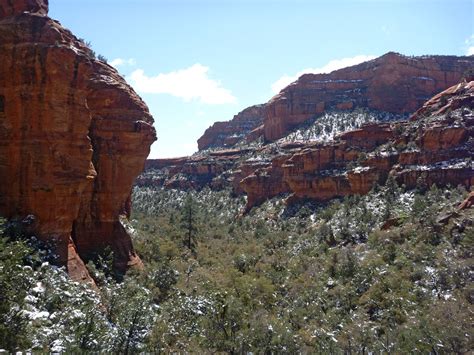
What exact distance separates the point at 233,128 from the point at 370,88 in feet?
196

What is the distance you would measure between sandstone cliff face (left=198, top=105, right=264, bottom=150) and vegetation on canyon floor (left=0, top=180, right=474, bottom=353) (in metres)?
102

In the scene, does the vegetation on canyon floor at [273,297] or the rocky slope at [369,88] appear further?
the rocky slope at [369,88]

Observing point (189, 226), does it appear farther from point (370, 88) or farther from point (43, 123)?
point (370, 88)

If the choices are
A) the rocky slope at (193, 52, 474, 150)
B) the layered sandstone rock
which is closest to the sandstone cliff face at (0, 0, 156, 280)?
the layered sandstone rock

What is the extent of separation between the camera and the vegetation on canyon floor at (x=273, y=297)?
53.4 feet

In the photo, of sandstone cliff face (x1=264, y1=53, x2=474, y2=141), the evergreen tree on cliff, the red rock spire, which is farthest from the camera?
sandstone cliff face (x1=264, y1=53, x2=474, y2=141)

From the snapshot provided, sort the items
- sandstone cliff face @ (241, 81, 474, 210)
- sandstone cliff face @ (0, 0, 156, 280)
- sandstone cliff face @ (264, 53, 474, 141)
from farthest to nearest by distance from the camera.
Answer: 1. sandstone cliff face @ (264, 53, 474, 141)
2. sandstone cliff face @ (241, 81, 474, 210)
3. sandstone cliff face @ (0, 0, 156, 280)

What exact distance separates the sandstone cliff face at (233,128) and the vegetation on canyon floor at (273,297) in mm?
102107

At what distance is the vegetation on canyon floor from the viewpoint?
1627 centimetres

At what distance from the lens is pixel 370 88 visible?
98.0m

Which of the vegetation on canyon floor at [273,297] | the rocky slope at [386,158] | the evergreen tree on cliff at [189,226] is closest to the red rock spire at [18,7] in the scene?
the vegetation on canyon floor at [273,297]

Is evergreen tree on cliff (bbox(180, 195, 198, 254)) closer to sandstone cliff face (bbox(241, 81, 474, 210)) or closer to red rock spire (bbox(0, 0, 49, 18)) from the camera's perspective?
sandstone cliff face (bbox(241, 81, 474, 210))

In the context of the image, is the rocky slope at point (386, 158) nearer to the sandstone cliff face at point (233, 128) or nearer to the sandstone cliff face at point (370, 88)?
the sandstone cliff face at point (370, 88)

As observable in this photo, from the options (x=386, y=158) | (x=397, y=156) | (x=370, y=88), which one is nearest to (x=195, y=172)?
(x=370, y=88)
